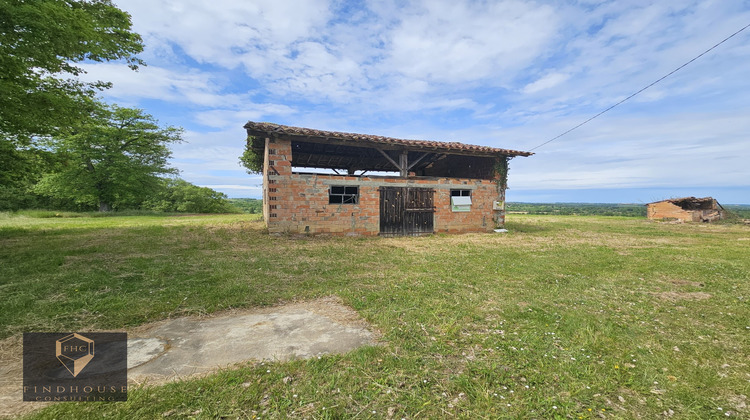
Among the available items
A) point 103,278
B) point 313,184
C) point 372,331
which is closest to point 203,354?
point 372,331

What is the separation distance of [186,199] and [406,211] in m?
33.6

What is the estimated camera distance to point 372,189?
40.3ft

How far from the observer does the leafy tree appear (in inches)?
1310

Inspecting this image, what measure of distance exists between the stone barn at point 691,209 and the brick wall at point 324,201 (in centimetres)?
2779

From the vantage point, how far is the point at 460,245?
1027 centimetres

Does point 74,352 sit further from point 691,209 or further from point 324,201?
point 691,209

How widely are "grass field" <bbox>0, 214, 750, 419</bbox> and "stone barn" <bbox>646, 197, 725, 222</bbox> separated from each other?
26388mm

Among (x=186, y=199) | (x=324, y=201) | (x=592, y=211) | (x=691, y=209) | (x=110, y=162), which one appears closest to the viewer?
(x=324, y=201)

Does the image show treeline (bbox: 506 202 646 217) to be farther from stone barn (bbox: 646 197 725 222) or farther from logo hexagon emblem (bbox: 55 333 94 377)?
logo hexagon emblem (bbox: 55 333 94 377)

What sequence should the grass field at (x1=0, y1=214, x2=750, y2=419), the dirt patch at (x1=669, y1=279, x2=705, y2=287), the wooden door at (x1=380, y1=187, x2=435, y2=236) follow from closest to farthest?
the grass field at (x1=0, y1=214, x2=750, y2=419)
the dirt patch at (x1=669, y1=279, x2=705, y2=287)
the wooden door at (x1=380, y1=187, x2=435, y2=236)

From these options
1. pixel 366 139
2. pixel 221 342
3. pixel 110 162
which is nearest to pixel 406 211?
pixel 366 139

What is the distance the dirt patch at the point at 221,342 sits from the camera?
2.50 m

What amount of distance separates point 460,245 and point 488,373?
26.0 feet

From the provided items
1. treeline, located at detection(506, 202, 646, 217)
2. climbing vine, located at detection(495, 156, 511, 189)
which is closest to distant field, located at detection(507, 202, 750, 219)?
treeline, located at detection(506, 202, 646, 217)
